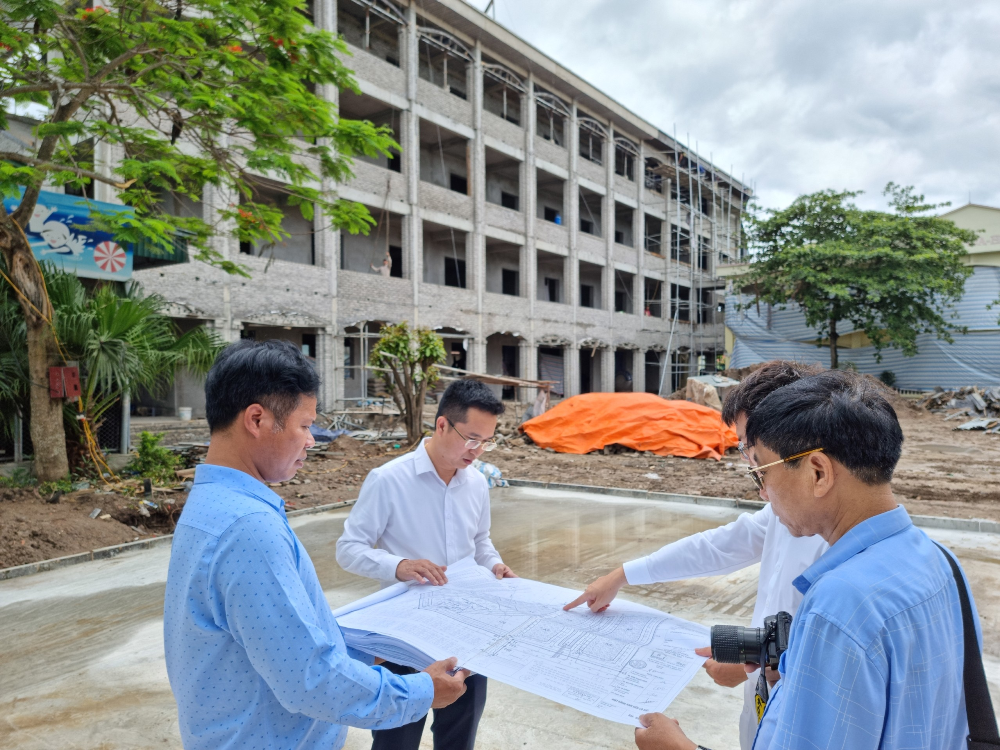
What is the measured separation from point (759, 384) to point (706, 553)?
0.63 meters

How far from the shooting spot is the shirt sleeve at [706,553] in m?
2.16

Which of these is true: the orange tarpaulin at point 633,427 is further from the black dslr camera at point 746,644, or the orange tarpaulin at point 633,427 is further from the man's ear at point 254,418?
the man's ear at point 254,418

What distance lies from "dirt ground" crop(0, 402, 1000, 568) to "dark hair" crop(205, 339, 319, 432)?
541 centimetres

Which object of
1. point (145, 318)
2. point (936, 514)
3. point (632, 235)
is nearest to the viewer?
point (936, 514)

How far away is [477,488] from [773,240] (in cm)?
2551

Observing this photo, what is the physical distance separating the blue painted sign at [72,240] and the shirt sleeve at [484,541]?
7525 mm

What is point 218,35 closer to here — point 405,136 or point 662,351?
point 405,136

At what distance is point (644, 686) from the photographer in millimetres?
1468

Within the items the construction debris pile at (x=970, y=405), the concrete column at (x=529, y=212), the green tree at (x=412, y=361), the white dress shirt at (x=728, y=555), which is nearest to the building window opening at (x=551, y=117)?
the concrete column at (x=529, y=212)

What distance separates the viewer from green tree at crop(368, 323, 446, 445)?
1173 cm

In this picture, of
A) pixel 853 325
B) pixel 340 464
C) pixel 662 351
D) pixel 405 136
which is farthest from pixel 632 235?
pixel 340 464

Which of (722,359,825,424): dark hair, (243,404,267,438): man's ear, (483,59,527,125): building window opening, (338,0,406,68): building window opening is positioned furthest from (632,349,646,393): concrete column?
(243,404,267,438): man's ear

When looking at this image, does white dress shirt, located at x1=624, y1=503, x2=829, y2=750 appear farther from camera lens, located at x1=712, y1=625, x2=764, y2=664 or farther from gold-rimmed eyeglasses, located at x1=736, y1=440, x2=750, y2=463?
camera lens, located at x1=712, y1=625, x2=764, y2=664

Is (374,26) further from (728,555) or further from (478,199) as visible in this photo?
(728,555)
